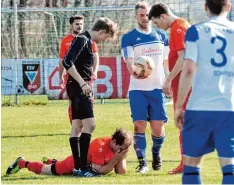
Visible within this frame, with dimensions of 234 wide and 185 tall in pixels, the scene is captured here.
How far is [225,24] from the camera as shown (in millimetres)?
6820

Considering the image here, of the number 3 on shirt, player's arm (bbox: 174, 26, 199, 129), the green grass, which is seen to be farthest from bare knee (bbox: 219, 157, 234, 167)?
the green grass

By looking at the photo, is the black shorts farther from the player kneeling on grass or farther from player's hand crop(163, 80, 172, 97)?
player's hand crop(163, 80, 172, 97)

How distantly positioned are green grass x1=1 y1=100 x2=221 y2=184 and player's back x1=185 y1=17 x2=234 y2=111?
97.7 inches

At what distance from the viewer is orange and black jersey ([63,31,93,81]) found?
9.44 m

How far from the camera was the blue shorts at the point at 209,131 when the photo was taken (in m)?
6.72

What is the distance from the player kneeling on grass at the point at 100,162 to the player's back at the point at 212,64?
2811 millimetres

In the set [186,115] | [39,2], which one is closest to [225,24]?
[186,115]

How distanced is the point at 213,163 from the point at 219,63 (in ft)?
14.2

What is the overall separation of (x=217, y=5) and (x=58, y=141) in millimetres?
7388

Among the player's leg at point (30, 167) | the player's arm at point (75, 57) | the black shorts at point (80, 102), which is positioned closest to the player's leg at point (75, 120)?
the black shorts at point (80, 102)

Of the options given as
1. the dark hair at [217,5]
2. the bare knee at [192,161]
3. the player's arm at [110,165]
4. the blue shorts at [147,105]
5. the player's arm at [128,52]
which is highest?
the dark hair at [217,5]

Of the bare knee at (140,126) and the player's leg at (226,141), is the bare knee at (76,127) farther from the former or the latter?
the player's leg at (226,141)

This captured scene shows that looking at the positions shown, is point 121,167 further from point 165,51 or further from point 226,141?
point 226,141

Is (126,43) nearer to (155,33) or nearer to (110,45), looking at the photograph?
(155,33)
